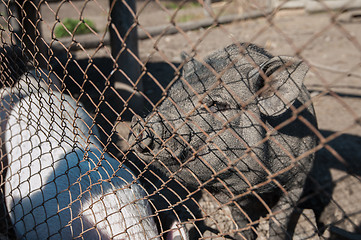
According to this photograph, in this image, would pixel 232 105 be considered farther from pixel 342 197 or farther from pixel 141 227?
pixel 342 197

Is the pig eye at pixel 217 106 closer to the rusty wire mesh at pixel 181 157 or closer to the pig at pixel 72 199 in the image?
the rusty wire mesh at pixel 181 157

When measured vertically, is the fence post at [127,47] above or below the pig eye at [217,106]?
above

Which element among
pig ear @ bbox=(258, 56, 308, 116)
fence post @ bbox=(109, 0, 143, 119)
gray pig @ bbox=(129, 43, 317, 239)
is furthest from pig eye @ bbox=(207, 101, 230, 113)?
fence post @ bbox=(109, 0, 143, 119)

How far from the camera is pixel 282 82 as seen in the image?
1.68m

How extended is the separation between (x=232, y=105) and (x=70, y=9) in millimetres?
7785

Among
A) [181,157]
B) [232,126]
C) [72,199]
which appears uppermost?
[232,126]

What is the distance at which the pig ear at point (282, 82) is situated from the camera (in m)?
1.61

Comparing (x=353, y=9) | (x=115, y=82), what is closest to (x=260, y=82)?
(x=115, y=82)

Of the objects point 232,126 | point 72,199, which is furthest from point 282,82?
point 72,199

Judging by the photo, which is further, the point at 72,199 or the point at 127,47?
the point at 127,47

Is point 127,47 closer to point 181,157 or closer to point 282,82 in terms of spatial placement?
point 181,157

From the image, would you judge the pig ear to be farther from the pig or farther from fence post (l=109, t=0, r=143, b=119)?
fence post (l=109, t=0, r=143, b=119)

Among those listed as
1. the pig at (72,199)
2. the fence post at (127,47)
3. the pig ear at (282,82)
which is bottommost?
the pig at (72,199)

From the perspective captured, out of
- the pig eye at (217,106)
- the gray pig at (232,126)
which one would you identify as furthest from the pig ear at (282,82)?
the pig eye at (217,106)
